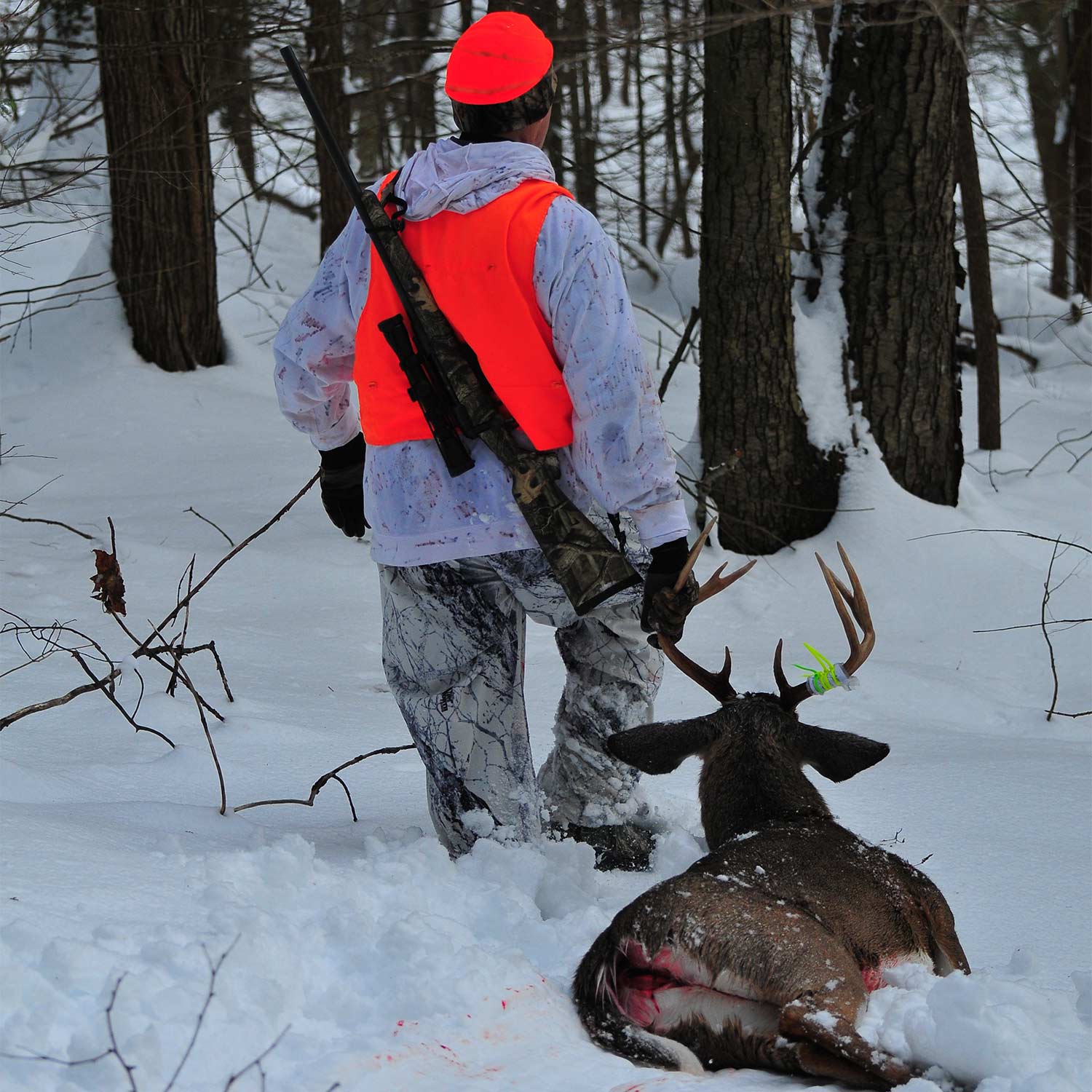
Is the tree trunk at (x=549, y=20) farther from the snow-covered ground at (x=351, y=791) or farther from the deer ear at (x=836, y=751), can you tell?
the deer ear at (x=836, y=751)

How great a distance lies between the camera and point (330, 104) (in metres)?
10.8

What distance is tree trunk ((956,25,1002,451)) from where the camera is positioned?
9430 mm

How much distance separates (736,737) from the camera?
130 inches

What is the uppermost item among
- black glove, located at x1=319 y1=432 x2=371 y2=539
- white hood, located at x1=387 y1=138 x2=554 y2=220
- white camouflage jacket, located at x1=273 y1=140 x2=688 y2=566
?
white hood, located at x1=387 y1=138 x2=554 y2=220

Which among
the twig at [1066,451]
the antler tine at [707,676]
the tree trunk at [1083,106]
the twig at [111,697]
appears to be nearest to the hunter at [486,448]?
the antler tine at [707,676]

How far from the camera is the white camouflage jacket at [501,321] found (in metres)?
2.84

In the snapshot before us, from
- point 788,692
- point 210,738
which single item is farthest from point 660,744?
point 210,738

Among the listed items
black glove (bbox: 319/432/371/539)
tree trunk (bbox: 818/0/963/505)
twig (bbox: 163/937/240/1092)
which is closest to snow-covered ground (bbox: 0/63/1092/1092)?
twig (bbox: 163/937/240/1092)

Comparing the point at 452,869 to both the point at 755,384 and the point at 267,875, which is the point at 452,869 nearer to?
the point at 267,875

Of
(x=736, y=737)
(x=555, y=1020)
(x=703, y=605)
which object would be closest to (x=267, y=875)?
(x=555, y=1020)

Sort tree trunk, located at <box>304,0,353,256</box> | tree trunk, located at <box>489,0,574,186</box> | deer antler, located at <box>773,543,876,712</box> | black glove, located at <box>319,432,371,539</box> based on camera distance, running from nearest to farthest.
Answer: deer antler, located at <box>773,543,876,712</box> < black glove, located at <box>319,432,371,539</box> < tree trunk, located at <box>489,0,574,186</box> < tree trunk, located at <box>304,0,353,256</box>

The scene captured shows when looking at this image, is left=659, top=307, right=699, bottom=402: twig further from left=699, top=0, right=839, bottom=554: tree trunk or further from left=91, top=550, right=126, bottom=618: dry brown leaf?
left=91, top=550, right=126, bottom=618: dry brown leaf

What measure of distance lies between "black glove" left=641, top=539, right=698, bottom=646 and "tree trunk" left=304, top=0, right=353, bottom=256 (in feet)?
23.7

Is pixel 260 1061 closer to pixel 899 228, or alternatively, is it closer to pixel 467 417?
pixel 467 417
